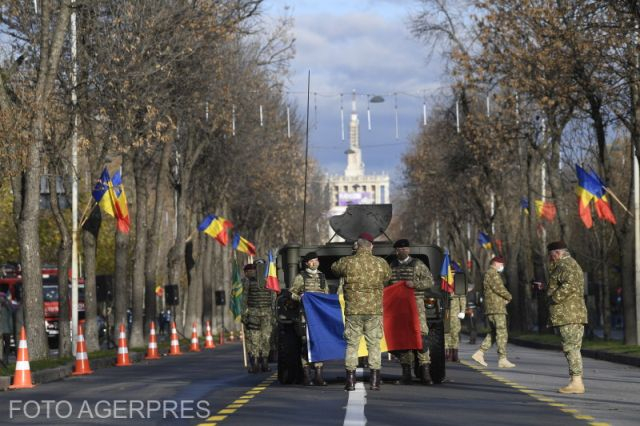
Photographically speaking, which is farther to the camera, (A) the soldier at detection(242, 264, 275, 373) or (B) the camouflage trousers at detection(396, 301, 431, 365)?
(A) the soldier at detection(242, 264, 275, 373)

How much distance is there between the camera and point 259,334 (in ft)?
84.2

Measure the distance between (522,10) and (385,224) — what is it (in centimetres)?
1041

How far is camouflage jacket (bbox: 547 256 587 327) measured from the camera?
19500 mm

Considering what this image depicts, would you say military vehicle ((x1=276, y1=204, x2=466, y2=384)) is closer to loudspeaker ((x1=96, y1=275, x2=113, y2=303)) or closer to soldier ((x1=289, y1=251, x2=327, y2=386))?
soldier ((x1=289, y1=251, x2=327, y2=386))

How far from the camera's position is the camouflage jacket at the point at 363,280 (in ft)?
62.0

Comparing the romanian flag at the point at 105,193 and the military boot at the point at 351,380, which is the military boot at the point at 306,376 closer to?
the military boot at the point at 351,380

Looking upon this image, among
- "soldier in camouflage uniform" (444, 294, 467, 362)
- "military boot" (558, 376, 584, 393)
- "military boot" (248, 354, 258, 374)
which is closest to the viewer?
"military boot" (558, 376, 584, 393)

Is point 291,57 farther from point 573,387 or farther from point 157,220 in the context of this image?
point 573,387

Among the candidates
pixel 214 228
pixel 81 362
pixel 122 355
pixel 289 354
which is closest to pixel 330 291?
pixel 289 354

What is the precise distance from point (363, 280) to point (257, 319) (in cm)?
710

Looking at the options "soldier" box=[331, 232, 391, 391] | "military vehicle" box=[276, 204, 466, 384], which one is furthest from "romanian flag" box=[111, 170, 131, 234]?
"soldier" box=[331, 232, 391, 391]

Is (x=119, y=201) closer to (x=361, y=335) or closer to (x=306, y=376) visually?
(x=306, y=376)

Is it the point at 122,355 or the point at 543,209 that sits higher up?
the point at 543,209

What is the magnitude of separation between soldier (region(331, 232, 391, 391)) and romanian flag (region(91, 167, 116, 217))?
17.7 m
